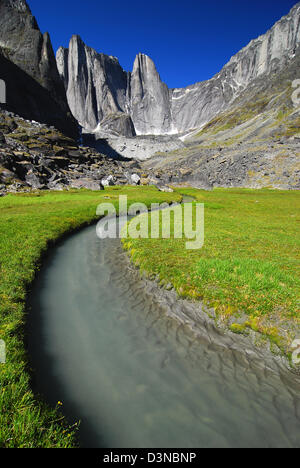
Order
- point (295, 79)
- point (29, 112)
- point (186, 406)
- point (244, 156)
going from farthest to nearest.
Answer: point (295, 79)
point (29, 112)
point (244, 156)
point (186, 406)

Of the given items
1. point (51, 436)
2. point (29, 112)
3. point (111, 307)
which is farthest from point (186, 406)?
point (29, 112)

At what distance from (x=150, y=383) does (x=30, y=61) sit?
20032 cm

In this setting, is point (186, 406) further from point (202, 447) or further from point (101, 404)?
point (101, 404)

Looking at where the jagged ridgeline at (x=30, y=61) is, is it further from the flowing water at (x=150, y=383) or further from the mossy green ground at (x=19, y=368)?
the flowing water at (x=150, y=383)

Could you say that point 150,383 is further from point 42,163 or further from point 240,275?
point 42,163

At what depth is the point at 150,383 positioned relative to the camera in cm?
647

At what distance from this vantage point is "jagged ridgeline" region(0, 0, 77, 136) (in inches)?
5261

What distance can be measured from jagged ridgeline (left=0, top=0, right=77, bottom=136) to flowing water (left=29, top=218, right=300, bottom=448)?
159072mm

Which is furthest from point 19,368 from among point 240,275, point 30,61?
point 30,61

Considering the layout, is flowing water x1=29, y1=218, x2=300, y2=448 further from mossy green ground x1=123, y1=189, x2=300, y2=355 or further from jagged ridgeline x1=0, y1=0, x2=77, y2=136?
jagged ridgeline x1=0, y1=0, x2=77, y2=136

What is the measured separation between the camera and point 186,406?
5816mm

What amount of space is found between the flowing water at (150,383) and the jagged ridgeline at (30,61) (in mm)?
159072

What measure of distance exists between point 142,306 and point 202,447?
20.0 ft

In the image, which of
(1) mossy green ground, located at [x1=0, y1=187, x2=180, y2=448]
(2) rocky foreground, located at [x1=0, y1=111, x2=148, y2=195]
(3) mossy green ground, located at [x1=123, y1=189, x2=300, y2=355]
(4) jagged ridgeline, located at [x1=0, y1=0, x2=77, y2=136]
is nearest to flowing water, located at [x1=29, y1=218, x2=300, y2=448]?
(1) mossy green ground, located at [x1=0, y1=187, x2=180, y2=448]
